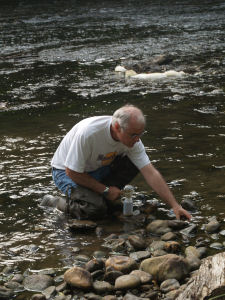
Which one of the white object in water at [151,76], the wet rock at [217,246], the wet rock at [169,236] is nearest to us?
the wet rock at [217,246]

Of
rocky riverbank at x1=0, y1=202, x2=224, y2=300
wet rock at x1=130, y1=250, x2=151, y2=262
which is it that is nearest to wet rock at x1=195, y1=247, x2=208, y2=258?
rocky riverbank at x1=0, y1=202, x2=224, y2=300

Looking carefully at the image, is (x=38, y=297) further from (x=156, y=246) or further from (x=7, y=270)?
(x=156, y=246)

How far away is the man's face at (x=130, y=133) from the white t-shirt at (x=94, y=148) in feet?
0.61

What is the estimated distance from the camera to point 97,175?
18.0 feet

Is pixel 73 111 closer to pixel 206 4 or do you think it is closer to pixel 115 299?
pixel 115 299

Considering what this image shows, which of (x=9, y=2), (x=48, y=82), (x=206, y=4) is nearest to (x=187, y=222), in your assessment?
(x=48, y=82)

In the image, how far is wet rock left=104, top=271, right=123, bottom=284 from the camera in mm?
4137

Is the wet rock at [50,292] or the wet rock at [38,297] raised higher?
the wet rock at [38,297]

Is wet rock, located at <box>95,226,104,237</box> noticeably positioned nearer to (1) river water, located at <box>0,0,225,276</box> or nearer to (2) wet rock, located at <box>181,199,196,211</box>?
(1) river water, located at <box>0,0,225,276</box>

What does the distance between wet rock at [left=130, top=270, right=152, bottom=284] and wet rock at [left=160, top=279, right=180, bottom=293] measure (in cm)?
11

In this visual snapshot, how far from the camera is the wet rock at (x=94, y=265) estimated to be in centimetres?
427

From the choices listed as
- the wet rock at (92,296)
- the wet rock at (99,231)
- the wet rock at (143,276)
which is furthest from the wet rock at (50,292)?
the wet rock at (99,231)

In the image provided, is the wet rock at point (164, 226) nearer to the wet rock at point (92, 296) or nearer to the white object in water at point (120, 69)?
the wet rock at point (92, 296)

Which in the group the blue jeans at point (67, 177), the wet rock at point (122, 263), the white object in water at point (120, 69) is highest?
the white object in water at point (120, 69)
